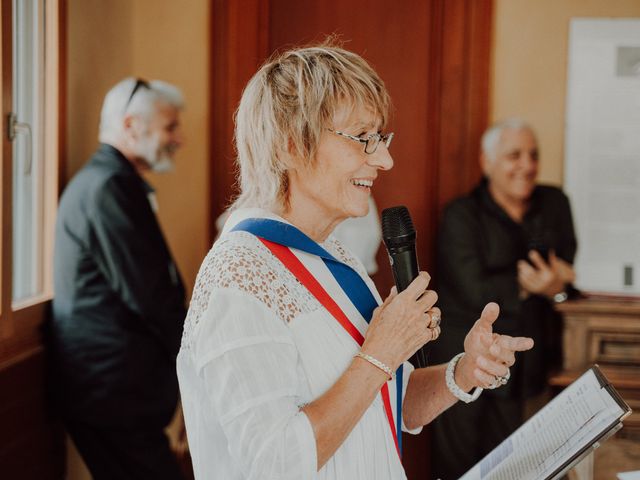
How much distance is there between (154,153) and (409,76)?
4.12ft

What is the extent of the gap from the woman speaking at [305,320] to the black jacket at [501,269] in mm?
1620

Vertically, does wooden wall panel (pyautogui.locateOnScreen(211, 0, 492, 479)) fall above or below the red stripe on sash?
above

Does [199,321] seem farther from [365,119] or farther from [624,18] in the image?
[624,18]

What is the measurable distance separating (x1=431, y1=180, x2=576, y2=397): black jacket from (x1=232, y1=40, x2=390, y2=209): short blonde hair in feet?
5.95

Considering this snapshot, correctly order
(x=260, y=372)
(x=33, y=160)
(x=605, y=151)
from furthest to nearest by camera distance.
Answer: (x=605, y=151), (x=33, y=160), (x=260, y=372)

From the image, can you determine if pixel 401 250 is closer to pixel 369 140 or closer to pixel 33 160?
pixel 369 140

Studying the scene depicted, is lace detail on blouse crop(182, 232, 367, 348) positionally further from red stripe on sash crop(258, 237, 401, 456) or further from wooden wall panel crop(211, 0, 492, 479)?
wooden wall panel crop(211, 0, 492, 479)

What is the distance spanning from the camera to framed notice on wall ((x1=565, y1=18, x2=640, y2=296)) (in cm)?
335

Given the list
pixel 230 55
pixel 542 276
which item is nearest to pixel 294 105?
pixel 542 276

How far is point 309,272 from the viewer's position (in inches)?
53.2

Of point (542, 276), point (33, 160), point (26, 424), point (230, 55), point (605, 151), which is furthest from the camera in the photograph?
point (230, 55)

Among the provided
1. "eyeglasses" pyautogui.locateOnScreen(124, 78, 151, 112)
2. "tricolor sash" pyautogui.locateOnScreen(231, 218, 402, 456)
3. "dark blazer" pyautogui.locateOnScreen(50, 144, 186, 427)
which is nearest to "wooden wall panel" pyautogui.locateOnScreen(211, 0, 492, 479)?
"eyeglasses" pyautogui.locateOnScreen(124, 78, 151, 112)

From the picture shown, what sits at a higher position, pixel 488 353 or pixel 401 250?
pixel 401 250

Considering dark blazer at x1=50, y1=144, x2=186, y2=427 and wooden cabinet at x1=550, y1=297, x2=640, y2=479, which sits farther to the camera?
wooden cabinet at x1=550, y1=297, x2=640, y2=479
